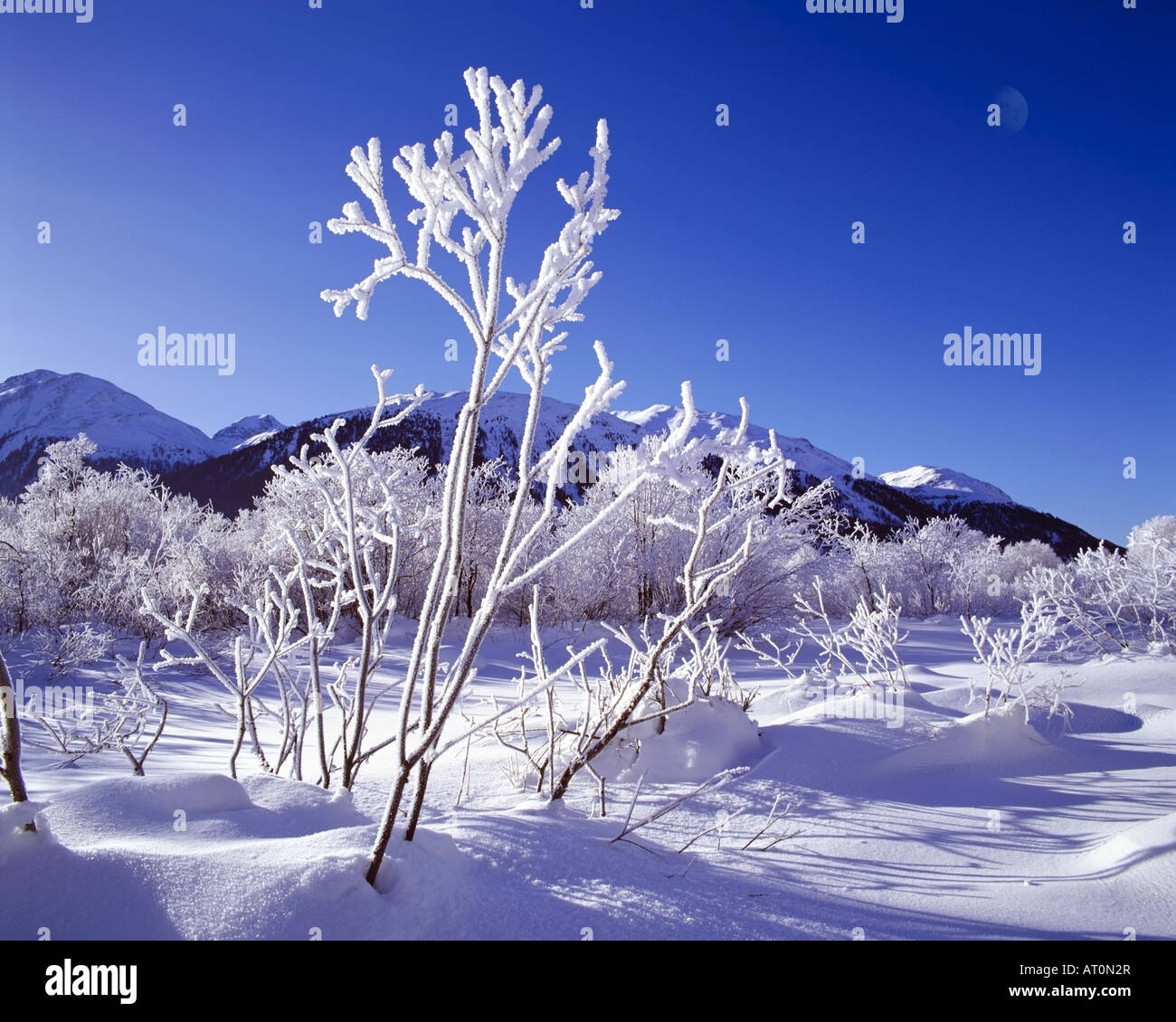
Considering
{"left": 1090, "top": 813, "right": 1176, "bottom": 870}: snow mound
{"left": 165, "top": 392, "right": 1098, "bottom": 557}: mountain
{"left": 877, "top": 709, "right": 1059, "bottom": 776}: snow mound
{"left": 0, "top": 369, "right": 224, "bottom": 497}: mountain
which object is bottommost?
{"left": 877, "top": 709, "right": 1059, "bottom": 776}: snow mound

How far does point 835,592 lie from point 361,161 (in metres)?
21.8

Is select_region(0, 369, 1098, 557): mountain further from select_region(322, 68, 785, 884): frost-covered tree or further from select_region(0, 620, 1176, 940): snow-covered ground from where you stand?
select_region(322, 68, 785, 884): frost-covered tree

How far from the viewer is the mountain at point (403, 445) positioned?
93.1m

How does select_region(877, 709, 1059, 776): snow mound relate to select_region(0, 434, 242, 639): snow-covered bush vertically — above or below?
below

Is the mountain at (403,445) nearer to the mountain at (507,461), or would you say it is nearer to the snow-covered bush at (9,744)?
the mountain at (507,461)

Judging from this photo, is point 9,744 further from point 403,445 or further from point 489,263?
point 403,445

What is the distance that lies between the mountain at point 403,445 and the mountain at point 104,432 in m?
0.39

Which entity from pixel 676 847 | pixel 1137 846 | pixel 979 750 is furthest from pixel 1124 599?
pixel 676 847

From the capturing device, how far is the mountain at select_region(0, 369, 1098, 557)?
93.1 metres

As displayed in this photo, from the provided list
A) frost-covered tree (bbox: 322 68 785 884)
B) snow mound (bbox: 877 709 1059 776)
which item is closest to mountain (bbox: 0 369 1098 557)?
Result: snow mound (bbox: 877 709 1059 776)

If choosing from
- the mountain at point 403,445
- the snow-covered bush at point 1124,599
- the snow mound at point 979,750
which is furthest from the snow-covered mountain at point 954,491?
the snow mound at point 979,750

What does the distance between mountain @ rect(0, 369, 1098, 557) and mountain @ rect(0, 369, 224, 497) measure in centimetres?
39

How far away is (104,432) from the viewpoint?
154m
